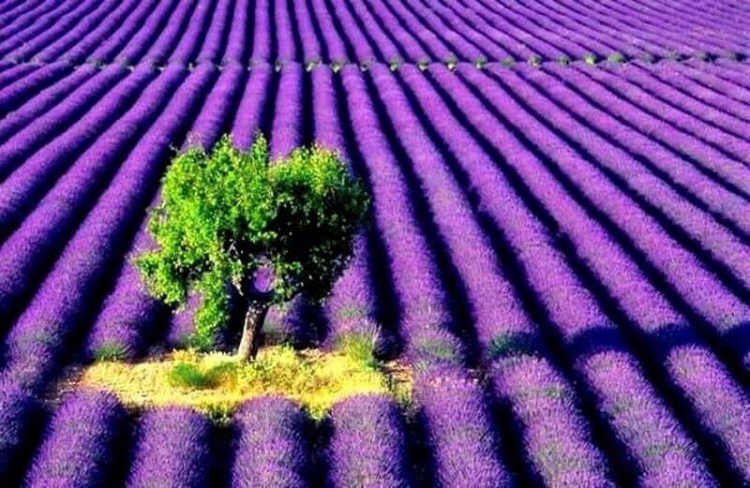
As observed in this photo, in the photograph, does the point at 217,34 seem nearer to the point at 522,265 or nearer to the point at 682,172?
the point at 682,172

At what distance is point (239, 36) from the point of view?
84.0ft

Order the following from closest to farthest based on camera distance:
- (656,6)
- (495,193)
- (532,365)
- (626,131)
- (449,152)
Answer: (532,365) < (495,193) < (449,152) < (626,131) < (656,6)

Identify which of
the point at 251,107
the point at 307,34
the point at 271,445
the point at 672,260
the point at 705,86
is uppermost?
the point at 271,445

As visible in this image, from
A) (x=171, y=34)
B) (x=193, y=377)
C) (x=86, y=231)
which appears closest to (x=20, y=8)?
(x=171, y=34)

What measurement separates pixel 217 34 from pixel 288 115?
395 inches

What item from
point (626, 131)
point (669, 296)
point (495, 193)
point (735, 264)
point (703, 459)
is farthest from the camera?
point (626, 131)

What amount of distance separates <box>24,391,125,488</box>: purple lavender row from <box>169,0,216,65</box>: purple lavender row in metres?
15.4

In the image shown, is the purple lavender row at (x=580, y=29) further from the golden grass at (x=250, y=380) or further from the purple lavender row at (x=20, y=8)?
the golden grass at (x=250, y=380)

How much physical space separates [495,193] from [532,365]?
4916 mm

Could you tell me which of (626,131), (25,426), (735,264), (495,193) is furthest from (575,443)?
(626,131)

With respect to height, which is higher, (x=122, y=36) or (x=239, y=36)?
(x=122, y=36)

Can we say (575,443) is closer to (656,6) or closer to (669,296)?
(669,296)

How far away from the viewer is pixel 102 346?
8.89m

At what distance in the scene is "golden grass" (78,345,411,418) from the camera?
324 inches
